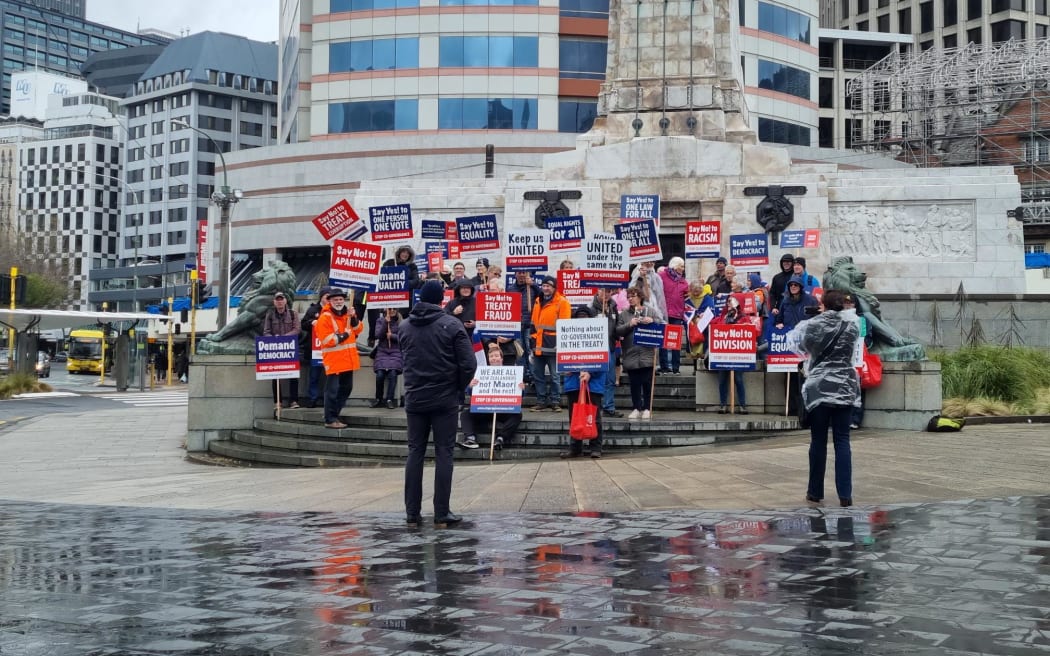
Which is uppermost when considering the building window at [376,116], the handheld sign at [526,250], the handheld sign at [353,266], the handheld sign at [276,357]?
the building window at [376,116]

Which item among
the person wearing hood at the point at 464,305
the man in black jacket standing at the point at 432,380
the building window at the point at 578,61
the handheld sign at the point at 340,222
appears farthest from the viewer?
the building window at the point at 578,61

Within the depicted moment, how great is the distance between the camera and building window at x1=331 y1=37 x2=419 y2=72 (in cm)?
5738

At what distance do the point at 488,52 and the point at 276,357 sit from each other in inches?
1717

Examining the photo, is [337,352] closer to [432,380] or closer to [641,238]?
[641,238]

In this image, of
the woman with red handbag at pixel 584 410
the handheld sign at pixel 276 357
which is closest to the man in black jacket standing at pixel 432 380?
the woman with red handbag at pixel 584 410

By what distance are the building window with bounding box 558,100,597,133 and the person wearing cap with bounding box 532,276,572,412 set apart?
1687 inches

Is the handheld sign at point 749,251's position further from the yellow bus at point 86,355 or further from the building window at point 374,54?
the yellow bus at point 86,355

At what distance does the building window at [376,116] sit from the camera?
57250mm

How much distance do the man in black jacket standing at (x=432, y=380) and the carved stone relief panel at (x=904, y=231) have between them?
1831 centimetres

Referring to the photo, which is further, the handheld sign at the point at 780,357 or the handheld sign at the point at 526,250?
the handheld sign at the point at 526,250

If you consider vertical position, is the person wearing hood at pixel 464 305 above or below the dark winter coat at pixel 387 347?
above

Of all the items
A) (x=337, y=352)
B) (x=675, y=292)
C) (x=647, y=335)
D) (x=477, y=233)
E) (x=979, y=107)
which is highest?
(x=979, y=107)

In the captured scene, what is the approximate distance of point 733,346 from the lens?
596 inches

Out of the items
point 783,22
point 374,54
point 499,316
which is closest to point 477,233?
point 499,316
